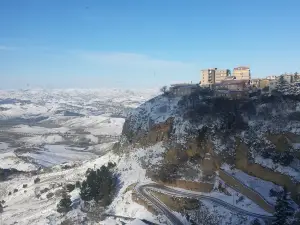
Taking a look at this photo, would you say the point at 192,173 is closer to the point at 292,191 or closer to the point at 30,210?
the point at 292,191

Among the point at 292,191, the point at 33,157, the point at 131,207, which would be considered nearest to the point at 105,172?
the point at 131,207

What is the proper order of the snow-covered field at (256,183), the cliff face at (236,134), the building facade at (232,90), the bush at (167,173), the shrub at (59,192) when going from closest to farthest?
the snow-covered field at (256,183), the cliff face at (236,134), the bush at (167,173), the shrub at (59,192), the building facade at (232,90)

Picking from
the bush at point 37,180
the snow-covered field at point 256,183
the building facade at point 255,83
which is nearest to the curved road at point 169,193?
the snow-covered field at point 256,183

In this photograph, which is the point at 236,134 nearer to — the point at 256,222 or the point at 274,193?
the point at 274,193

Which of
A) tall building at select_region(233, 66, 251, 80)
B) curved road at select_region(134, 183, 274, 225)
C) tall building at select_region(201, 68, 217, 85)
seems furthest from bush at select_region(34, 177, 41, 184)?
tall building at select_region(233, 66, 251, 80)

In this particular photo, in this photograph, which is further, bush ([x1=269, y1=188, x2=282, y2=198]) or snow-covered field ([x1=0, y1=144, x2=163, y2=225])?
snow-covered field ([x1=0, y1=144, x2=163, y2=225])

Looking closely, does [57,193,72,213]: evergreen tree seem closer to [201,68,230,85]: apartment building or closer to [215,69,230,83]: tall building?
[201,68,230,85]: apartment building

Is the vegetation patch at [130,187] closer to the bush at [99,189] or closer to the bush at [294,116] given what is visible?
the bush at [99,189]
